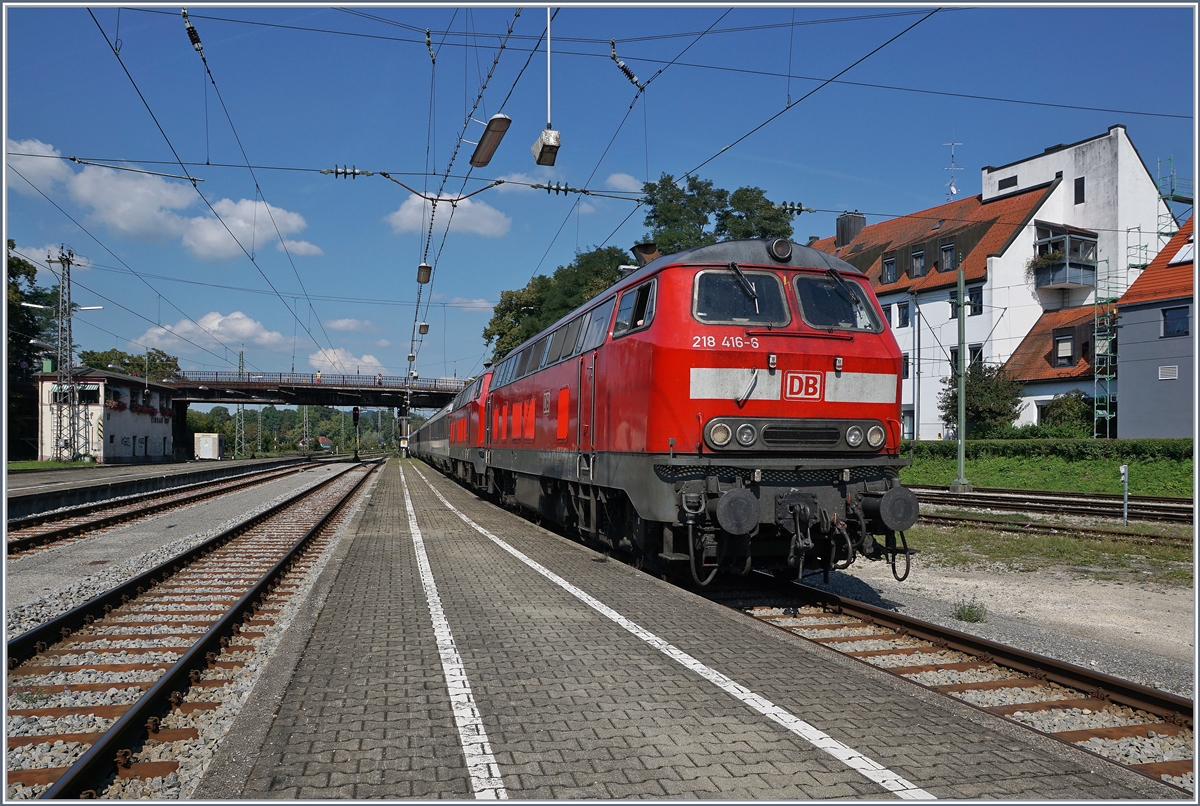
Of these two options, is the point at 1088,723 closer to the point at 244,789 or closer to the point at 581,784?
the point at 581,784

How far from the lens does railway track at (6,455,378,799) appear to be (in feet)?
14.6

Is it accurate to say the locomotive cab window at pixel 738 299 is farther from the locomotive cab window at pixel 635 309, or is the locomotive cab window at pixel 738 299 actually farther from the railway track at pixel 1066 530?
the railway track at pixel 1066 530

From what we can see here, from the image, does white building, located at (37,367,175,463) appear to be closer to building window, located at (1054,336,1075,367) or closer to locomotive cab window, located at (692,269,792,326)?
locomotive cab window, located at (692,269,792,326)

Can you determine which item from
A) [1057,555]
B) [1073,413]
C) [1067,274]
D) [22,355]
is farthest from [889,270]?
[22,355]

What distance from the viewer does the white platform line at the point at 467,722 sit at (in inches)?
163

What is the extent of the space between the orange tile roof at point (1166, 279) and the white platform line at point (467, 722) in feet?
104

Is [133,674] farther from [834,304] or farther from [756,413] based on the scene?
[834,304]

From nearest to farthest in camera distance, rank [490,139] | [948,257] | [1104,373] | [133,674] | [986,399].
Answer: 1. [133,674]
2. [490,139]
3. [1104,373]
4. [986,399]
5. [948,257]

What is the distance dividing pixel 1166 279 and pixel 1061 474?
9.07 m

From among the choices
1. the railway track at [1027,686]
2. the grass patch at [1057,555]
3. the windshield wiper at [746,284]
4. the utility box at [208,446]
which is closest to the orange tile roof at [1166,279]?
the grass patch at [1057,555]

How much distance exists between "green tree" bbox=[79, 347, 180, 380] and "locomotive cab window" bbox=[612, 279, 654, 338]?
71961mm

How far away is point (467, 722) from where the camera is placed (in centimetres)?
502

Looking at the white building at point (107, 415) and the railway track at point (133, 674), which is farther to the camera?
the white building at point (107, 415)

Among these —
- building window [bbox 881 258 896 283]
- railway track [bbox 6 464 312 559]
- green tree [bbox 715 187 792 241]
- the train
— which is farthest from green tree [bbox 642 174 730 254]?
the train
